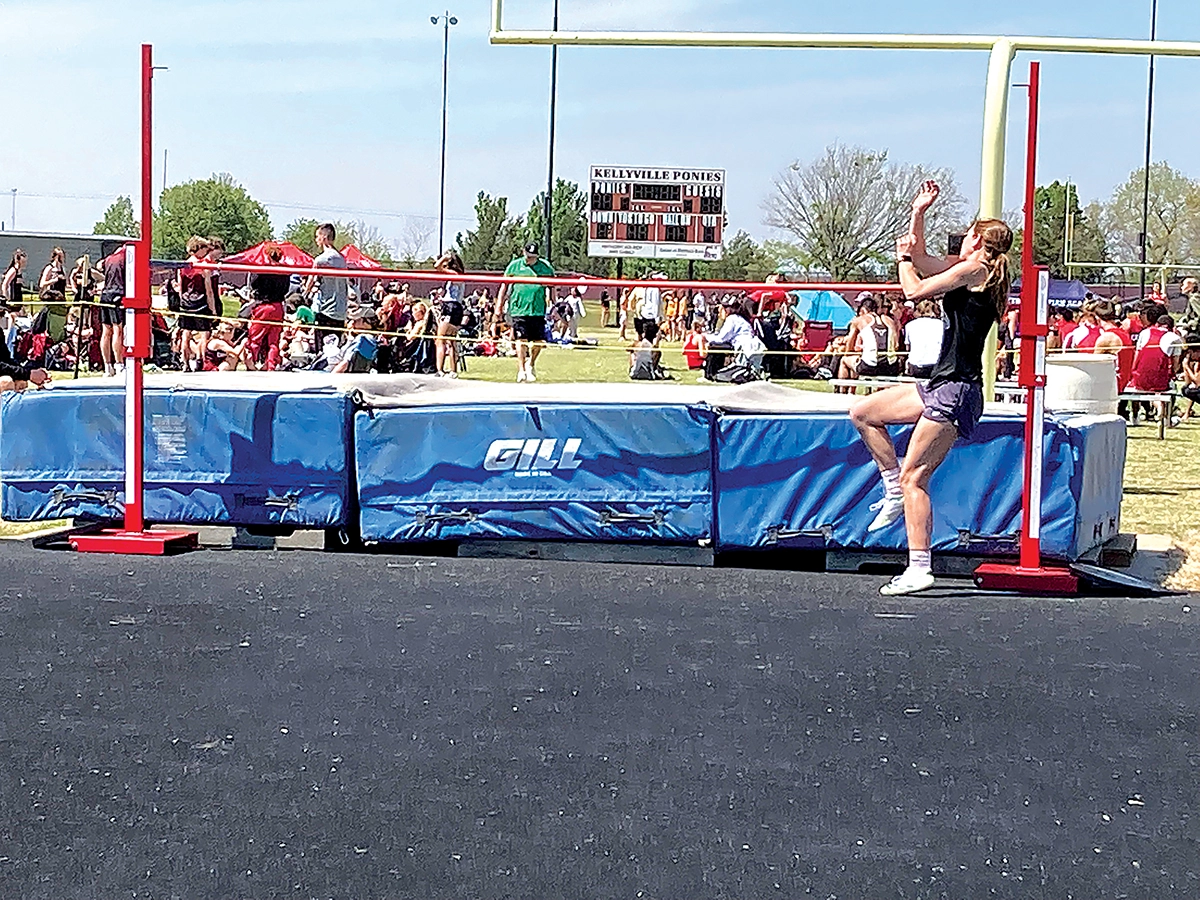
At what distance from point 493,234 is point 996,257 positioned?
80.9 m

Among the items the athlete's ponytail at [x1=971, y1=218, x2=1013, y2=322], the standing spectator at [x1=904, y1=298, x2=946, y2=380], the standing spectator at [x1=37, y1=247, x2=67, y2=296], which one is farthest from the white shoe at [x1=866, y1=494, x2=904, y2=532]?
the standing spectator at [x1=37, y1=247, x2=67, y2=296]

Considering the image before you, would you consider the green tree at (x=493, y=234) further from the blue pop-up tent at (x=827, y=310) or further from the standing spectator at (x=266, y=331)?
the standing spectator at (x=266, y=331)

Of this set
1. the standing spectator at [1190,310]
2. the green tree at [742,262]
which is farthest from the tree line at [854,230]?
the standing spectator at [1190,310]

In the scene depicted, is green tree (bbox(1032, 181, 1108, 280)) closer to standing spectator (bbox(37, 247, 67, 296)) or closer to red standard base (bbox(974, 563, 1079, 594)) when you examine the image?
standing spectator (bbox(37, 247, 67, 296))

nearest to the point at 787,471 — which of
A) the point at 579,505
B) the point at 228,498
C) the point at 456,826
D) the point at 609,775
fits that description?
the point at 579,505

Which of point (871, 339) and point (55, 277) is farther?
point (55, 277)

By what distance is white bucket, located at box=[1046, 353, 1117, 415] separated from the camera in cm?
1348

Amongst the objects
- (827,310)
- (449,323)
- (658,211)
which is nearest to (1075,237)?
(658,211)

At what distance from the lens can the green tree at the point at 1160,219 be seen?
72.2 meters

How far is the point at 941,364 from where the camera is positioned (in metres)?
7.27

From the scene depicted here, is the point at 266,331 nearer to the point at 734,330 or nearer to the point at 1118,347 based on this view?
the point at 734,330

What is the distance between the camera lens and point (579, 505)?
26.6 feet

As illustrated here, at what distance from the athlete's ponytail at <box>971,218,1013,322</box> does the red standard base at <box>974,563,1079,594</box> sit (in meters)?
1.16

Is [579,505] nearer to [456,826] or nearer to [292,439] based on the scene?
[292,439]
